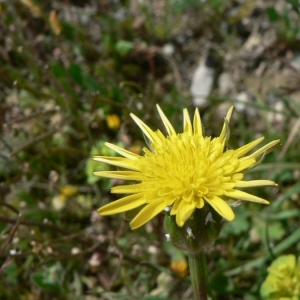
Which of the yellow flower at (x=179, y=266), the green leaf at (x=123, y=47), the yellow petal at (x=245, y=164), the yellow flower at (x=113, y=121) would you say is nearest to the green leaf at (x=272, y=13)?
the green leaf at (x=123, y=47)

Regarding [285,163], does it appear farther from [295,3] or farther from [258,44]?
[258,44]

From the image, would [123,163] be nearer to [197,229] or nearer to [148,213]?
[148,213]

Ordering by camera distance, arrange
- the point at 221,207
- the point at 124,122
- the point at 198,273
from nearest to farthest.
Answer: the point at 221,207, the point at 198,273, the point at 124,122

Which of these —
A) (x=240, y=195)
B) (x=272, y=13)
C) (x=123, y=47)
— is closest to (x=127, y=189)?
(x=240, y=195)

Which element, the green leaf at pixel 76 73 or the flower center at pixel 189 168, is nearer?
the flower center at pixel 189 168

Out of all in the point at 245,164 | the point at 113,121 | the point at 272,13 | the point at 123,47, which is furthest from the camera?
the point at 123,47

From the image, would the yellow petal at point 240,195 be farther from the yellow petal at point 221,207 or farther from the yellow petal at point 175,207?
the yellow petal at point 175,207

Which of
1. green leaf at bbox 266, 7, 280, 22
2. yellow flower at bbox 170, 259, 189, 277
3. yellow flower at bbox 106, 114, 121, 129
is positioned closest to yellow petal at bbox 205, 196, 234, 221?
yellow flower at bbox 170, 259, 189, 277
